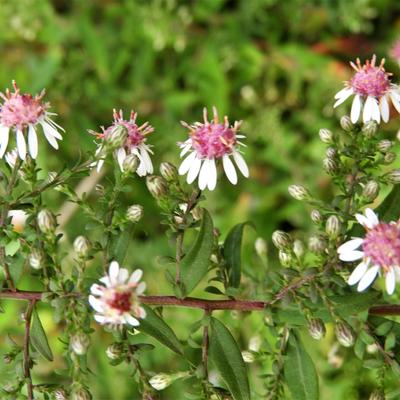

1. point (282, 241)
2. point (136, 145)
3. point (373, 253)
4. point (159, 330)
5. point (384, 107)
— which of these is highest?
point (384, 107)

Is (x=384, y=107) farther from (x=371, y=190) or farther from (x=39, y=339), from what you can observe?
(x=39, y=339)

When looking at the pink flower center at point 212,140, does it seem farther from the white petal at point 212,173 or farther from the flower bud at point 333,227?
the flower bud at point 333,227

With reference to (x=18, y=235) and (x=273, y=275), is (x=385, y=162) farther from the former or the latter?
(x=18, y=235)

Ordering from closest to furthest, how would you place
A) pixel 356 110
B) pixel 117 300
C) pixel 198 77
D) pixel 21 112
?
pixel 117 300
pixel 21 112
pixel 356 110
pixel 198 77

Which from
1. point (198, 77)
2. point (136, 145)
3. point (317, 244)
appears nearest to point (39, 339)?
point (136, 145)

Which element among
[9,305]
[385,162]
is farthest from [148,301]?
[9,305]

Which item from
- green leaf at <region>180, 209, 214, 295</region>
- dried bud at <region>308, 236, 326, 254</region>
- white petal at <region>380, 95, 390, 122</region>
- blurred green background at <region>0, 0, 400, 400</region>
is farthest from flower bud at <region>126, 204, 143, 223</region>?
blurred green background at <region>0, 0, 400, 400</region>
